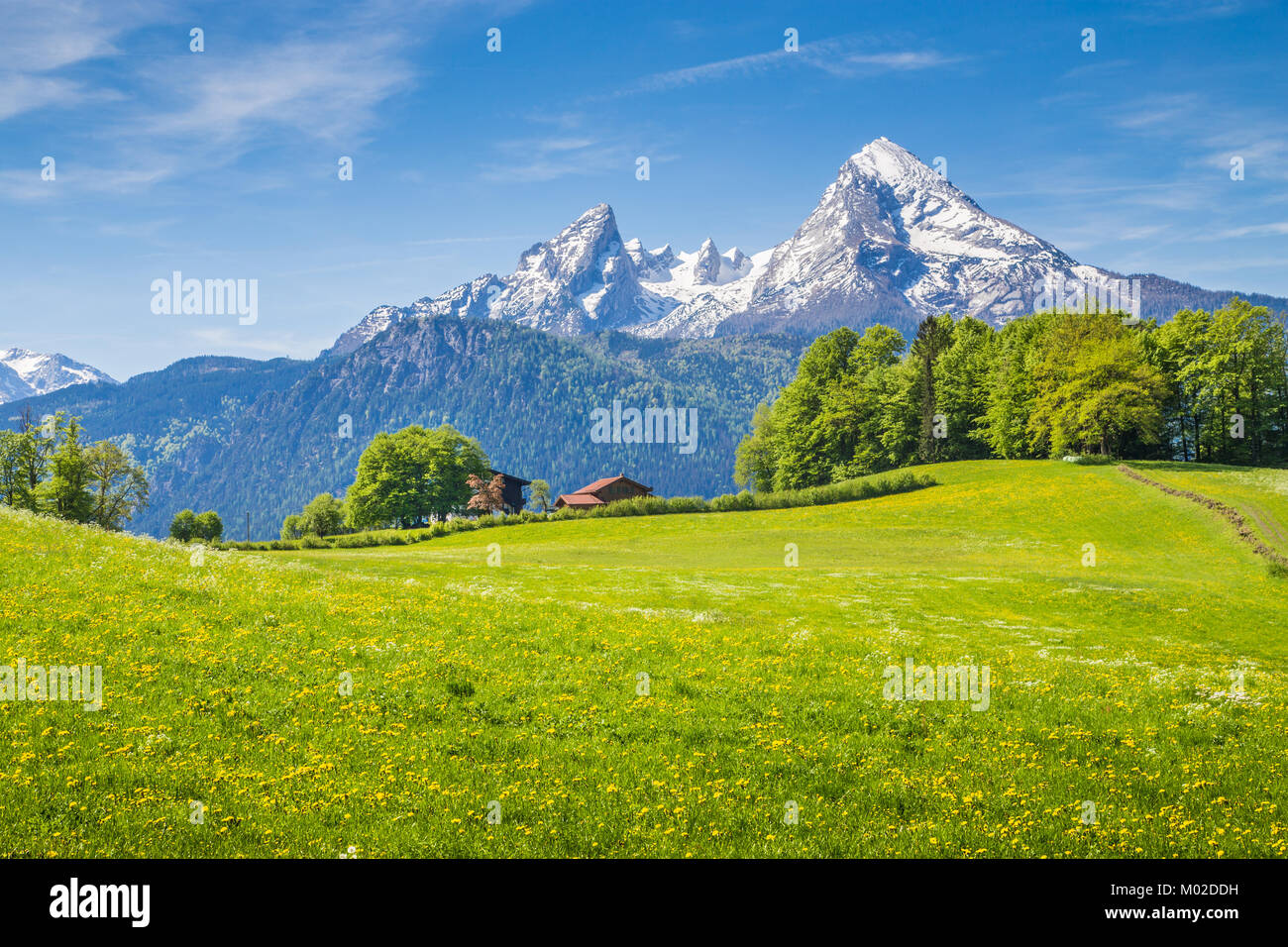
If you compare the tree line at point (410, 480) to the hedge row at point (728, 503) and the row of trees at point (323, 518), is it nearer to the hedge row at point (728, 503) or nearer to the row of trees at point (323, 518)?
the row of trees at point (323, 518)

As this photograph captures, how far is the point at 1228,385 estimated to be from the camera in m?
92.4

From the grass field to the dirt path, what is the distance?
86.0 feet

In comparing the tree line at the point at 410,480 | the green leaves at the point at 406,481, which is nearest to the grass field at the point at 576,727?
the green leaves at the point at 406,481

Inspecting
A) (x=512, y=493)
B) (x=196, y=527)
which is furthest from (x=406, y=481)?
(x=512, y=493)

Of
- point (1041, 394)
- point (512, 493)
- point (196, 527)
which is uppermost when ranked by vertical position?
point (1041, 394)

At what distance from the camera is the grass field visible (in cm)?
1205

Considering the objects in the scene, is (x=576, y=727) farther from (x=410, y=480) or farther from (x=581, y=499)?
(x=581, y=499)

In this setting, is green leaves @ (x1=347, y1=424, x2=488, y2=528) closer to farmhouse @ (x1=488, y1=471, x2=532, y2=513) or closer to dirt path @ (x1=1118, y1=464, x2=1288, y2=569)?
farmhouse @ (x1=488, y1=471, x2=532, y2=513)

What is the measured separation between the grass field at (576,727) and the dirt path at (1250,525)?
26.2 m

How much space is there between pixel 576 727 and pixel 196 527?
15324cm

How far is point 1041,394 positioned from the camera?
96062 mm

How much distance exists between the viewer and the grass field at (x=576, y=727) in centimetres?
1205
